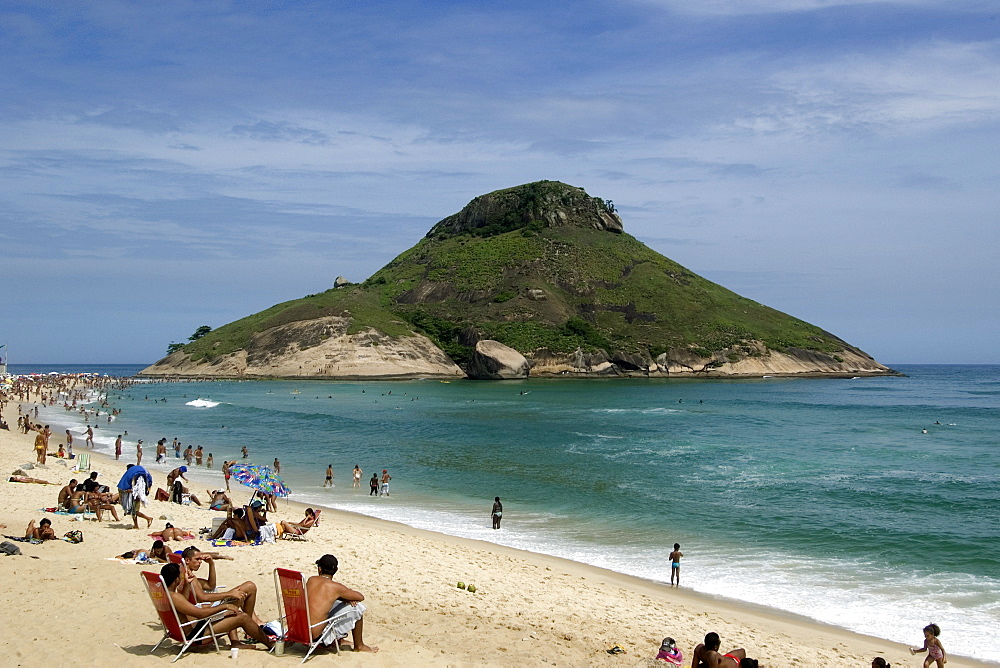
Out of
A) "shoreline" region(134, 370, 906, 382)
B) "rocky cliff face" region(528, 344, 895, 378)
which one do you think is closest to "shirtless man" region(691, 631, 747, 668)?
"shoreline" region(134, 370, 906, 382)

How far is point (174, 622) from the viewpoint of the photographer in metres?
8.77

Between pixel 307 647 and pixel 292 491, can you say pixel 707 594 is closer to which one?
pixel 307 647

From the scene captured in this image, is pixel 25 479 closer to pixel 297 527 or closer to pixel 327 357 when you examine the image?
pixel 297 527

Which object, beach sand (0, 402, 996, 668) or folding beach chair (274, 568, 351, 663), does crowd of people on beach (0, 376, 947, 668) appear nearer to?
folding beach chair (274, 568, 351, 663)

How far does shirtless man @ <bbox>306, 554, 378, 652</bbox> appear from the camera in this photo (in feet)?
29.5

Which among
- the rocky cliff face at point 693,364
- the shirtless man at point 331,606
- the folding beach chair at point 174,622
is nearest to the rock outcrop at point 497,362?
the rocky cliff face at point 693,364

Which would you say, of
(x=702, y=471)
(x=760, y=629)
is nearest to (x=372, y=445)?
(x=702, y=471)

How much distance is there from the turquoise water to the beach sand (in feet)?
6.07

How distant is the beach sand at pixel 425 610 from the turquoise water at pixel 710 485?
185 centimetres

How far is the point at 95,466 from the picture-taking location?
102 ft

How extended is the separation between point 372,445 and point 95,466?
15454 mm

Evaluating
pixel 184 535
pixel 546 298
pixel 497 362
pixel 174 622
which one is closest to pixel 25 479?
pixel 184 535

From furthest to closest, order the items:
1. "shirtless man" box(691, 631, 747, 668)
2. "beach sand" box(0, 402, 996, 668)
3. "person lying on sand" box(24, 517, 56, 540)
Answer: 1. "person lying on sand" box(24, 517, 56, 540)
2. "beach sand" box(0, 402, 996, 668)
3. "shirtless man" box(691, 631, 747, 668)

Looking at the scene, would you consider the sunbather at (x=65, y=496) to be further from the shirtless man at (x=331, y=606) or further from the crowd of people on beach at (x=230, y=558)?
the shirtless man at (x=331, y=606)
